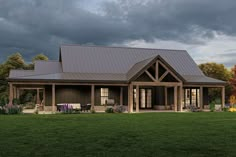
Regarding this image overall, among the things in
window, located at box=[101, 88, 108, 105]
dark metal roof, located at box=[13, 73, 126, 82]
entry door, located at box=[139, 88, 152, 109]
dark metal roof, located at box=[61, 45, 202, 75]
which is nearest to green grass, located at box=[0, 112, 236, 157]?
dark metal roof, located at box=[13, 73, 126, 82]

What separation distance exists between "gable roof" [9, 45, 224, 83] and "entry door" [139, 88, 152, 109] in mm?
2326

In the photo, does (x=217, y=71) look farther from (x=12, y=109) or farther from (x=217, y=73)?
(x=12, y=109)

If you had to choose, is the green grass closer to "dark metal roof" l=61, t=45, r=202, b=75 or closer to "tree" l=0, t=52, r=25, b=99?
"dark metal roof" l=61, t=45, r=202, b=75

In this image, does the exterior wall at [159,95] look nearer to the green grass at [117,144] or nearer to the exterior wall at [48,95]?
the exterior wall at [48,95]

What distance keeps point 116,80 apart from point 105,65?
3.84 metres

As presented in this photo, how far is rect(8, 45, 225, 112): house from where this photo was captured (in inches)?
1014

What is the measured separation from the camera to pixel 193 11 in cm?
2233

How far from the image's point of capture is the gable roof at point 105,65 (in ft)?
89.0

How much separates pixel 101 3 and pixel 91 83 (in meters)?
6.02

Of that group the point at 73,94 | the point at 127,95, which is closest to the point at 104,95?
the point at 127,95

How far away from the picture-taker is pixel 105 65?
98.1 feet

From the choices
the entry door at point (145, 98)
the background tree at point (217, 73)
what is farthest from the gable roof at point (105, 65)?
the background tree at point (217, 73)

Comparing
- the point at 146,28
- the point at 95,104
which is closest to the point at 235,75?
the point at 146,28

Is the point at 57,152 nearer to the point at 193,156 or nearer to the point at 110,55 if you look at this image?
the point at 193,156
